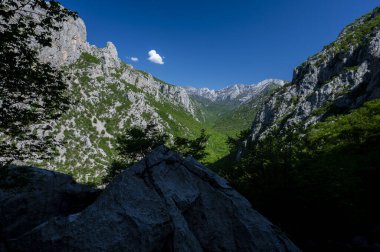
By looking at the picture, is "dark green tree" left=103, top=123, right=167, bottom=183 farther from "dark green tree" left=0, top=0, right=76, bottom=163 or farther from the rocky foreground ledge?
"dark green tree" left=0, top=0, right=76, bottom=163

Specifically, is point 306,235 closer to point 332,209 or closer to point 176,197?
point 332,209

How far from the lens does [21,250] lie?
11.2 metres

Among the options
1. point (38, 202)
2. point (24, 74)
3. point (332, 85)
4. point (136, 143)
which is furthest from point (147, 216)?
point (332, 85)

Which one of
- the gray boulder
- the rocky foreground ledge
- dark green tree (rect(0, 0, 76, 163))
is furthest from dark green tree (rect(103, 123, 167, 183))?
dark green tree (rect(0, 0, 76, 163))

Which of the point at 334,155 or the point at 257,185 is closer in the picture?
the point at 257,185

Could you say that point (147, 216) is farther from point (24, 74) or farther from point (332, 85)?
point (332, 85)

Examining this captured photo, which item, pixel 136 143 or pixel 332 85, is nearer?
pixel 136 143

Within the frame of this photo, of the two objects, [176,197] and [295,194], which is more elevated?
[176,197]

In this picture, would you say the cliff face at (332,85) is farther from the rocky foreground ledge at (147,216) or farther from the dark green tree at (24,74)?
the dark green tree at (24,74)

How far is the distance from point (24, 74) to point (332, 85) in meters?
132

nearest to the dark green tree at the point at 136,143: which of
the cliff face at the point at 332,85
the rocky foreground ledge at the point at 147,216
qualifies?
the rocky foreground ledge at the point at 147,216

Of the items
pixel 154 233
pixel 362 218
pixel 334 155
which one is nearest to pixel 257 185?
pixel 362 218

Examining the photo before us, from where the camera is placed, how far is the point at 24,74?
36.4ft

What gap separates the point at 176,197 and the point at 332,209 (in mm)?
11103
